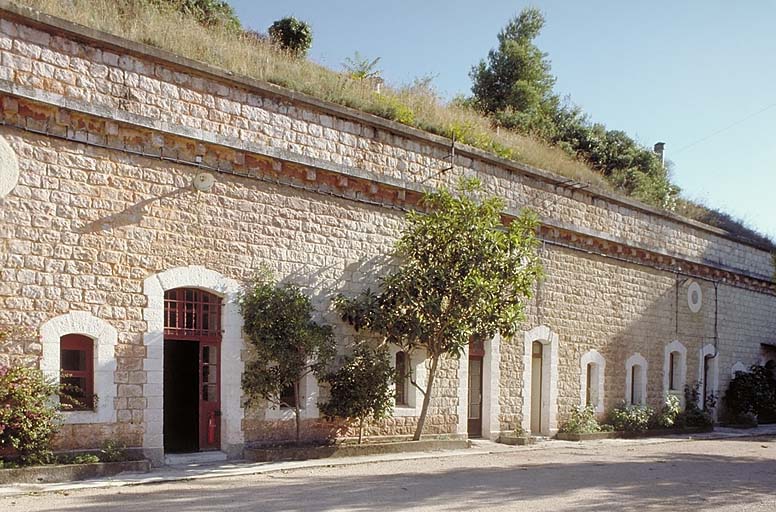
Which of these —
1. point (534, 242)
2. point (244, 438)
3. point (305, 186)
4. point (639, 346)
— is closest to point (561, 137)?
point (639, 346)

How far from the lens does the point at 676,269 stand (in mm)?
22297

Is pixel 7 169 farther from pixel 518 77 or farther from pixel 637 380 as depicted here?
pixel 518 77

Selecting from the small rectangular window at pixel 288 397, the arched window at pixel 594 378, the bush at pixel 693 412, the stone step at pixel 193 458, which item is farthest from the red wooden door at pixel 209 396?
the bush at pixel 693 412

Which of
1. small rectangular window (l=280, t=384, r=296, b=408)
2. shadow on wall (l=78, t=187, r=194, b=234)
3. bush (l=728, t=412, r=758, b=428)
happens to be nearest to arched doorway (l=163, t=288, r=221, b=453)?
small rectangular window (l=280, t=384, r=296, b=408)

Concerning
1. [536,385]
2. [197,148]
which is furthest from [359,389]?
[536,385]

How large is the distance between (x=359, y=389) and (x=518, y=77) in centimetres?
2260

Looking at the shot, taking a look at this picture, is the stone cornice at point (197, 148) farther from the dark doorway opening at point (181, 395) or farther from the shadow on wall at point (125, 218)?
the dark doorway opening at point (181, 395)

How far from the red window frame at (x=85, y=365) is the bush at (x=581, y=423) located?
1115 centimetres

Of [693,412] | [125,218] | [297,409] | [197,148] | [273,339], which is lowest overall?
[693,412]

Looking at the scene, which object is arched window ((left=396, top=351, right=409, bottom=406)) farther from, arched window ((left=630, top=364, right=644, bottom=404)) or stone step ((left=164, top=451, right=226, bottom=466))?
arched window ((left=630, top=364, right=644, bottom=404))

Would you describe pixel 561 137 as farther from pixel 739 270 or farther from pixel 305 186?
pixel 305 186

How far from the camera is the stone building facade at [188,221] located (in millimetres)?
9914

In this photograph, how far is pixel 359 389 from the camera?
12773 millimetres

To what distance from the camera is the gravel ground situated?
835cm
